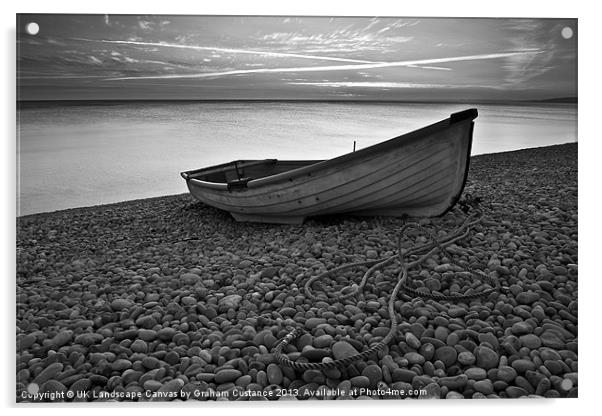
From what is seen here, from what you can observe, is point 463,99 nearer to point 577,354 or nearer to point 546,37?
point 546,37

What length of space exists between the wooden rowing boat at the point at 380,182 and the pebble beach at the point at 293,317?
0.16 metres

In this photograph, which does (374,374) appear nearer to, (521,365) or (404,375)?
(404,375)

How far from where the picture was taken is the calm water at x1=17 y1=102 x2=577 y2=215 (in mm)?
2168

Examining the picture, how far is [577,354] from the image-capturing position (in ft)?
5.81

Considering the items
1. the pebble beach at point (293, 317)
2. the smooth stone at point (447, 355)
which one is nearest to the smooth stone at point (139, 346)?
the pebble beach at point (293, 317)

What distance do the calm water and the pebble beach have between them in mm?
212

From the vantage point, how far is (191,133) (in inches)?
122

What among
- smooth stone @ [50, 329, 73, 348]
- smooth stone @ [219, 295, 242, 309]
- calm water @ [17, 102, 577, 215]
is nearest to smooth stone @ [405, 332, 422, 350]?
smooth stone @ [219, 295, 242, 309]

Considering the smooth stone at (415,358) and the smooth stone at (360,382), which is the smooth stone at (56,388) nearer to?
the smooth stone at (360,382)

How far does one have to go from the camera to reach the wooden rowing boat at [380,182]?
9.09ft

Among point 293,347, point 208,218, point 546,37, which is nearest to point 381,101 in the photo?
point 546,37

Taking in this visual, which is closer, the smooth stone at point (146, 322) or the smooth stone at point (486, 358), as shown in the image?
the smooth stone at point (486, 358)

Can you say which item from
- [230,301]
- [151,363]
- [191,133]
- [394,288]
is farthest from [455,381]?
[191,133]
